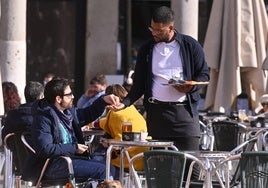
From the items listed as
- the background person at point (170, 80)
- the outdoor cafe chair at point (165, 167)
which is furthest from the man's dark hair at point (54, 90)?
the outdoor cafe chair at point (165, 167)

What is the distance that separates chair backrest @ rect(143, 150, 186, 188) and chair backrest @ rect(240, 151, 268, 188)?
0.41m

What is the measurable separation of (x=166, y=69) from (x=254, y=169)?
7.00 feet

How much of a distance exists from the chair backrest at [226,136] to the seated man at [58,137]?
6.01 feet

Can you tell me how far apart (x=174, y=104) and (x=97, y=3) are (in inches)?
367

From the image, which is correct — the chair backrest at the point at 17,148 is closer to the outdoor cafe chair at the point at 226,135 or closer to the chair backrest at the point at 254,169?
the outdoor cafe chair at the point at 226,135

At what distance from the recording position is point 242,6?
46.0 feet

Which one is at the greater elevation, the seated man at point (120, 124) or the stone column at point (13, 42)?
the stone column at point (13, 42)

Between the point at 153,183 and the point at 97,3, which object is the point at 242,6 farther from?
the point at 153,183

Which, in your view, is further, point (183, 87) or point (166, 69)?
point (166, 69)

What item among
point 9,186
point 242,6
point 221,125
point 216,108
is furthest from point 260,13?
point 9,186

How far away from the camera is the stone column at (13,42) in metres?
14.1

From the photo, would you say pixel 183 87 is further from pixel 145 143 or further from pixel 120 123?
pixel 120 123

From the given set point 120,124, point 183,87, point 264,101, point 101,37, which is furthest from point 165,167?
point 101,37

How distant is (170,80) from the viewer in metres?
8.80
